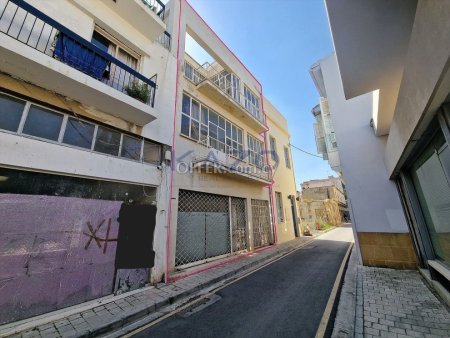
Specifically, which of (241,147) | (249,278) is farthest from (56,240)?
(241,147)

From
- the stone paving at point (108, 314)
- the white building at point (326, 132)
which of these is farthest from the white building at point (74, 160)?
the white building at point (326, 132)

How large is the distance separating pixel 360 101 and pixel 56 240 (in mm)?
10431

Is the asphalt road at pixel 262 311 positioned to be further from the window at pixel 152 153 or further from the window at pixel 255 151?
the window at pixel 255 151

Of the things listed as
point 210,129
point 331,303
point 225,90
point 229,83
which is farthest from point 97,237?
point 229,83

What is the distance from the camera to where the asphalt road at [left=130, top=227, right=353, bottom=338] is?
11.0 feet

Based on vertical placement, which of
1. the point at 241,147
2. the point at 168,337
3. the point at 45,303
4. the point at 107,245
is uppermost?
the point at 241,147

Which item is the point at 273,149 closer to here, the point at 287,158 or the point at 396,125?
the point at 287,158

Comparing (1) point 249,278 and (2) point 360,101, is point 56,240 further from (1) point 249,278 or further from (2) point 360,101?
(2) point 360,101

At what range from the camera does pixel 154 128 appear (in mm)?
6527

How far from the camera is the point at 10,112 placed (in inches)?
156

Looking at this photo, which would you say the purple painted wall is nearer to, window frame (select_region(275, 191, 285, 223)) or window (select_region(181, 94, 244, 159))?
window (select_region(181, 94, 244, 159))

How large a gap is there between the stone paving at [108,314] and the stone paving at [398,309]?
3.74m

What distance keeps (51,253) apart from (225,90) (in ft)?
30.5

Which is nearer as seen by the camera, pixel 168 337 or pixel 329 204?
pixel 168 337
